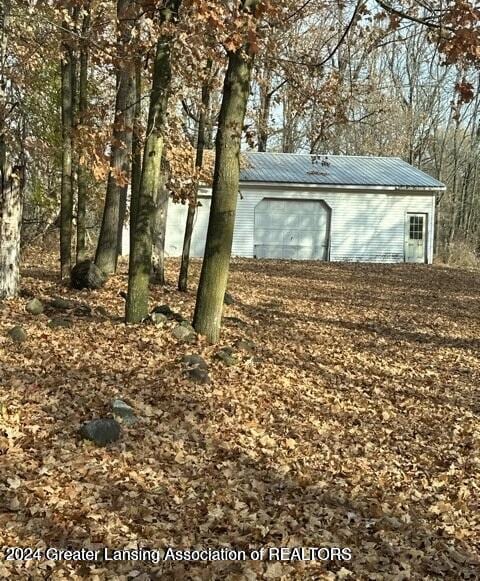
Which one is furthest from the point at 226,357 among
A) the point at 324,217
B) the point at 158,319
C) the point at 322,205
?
the point at 322,205

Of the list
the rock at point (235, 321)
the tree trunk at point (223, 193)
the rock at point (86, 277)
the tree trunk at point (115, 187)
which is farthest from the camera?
the tree trunk at point (115, 187)

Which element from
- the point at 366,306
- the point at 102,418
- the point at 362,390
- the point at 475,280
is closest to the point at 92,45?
the point at 102,418

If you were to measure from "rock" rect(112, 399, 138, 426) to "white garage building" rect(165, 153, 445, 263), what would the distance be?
58.6ft

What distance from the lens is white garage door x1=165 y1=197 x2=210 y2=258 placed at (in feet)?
78.8

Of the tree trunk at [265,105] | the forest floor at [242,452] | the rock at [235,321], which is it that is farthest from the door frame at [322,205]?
the forest floor at [242,452]

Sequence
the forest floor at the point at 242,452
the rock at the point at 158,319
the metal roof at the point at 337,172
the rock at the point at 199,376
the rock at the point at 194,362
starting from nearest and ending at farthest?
1. the forest floor at the point at 242,452
2. the rock at the point at 199,376
3. the rock at the point at 194,362
4. the rock at the point at 158,319
5. the metal roof at the point at 337,172

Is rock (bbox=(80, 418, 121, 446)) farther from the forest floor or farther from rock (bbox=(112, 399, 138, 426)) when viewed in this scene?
rock (bbox=(112, 399, 138, 426))

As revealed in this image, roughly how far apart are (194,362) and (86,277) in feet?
16.7

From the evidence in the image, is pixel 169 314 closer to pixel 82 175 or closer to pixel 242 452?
pixel 242 452

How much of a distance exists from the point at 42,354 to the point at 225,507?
3.64 meters

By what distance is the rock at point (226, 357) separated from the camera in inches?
326

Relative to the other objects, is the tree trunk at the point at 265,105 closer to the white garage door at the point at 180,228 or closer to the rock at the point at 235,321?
the white garage door at the point at 180,228

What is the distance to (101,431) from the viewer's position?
18.3ft

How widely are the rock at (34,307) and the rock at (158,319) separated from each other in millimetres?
1809
